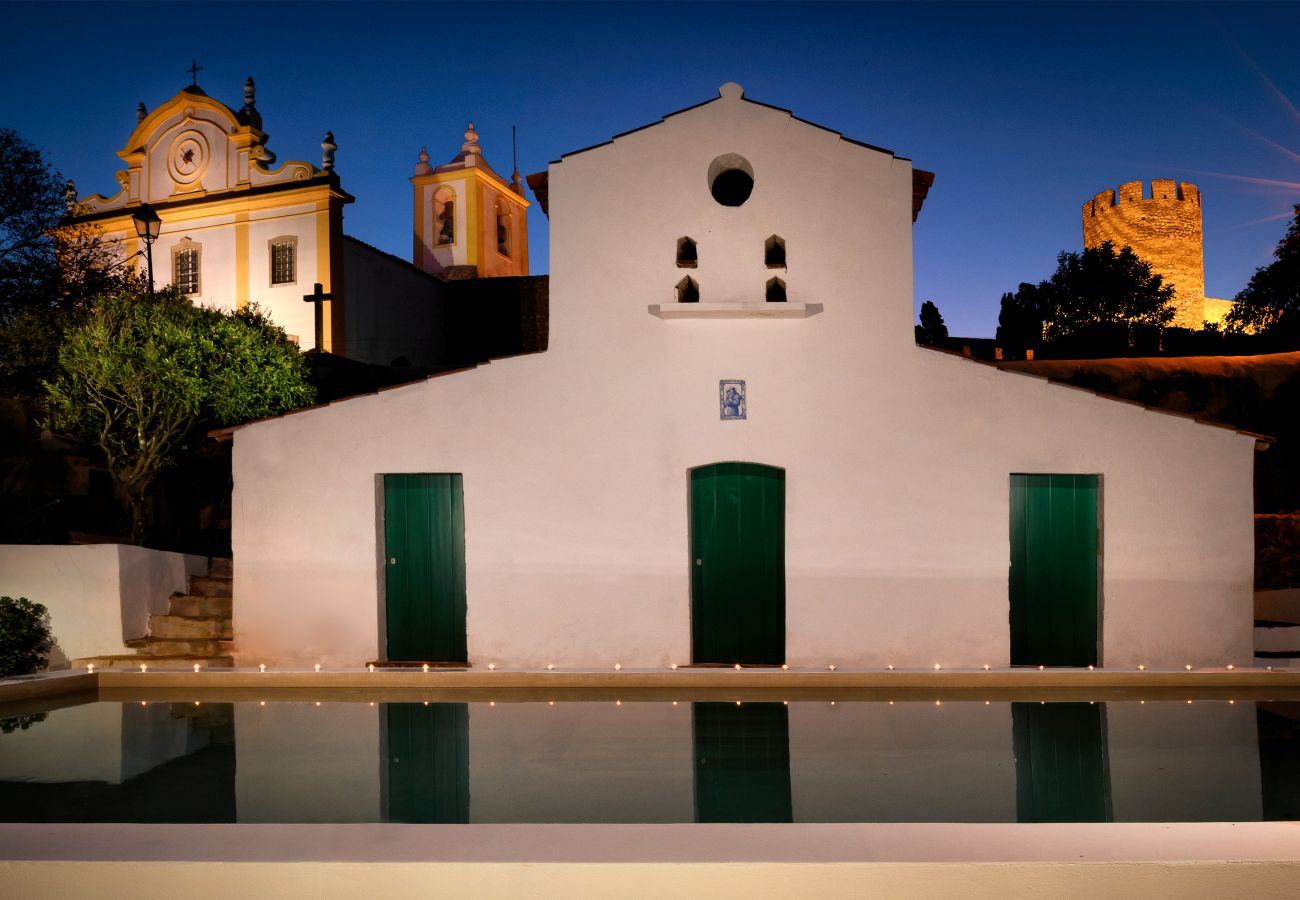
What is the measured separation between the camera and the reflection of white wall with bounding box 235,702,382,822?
5035mm

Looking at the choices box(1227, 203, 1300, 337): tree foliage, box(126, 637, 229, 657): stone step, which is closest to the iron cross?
box(126, 637, 229, 657): stone step

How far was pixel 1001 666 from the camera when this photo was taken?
907 cm

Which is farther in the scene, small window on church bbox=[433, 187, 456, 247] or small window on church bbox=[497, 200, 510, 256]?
small window on church bbox=[497, 200, 510, 256]

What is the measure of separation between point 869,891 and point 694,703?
454cm

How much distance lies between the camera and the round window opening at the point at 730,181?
32.0ft

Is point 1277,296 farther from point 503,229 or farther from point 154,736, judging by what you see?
point 154,736

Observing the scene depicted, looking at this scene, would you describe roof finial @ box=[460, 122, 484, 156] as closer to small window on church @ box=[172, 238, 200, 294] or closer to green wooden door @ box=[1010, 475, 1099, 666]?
small window on church @ box=[172, 238, 200, 294]

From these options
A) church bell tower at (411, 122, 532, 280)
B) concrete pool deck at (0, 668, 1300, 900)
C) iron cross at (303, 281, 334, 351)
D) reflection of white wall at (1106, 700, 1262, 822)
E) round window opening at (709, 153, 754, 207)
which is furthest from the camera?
church bell tower at (411, 122, 532, 280)

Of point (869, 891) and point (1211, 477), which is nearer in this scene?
point (869, 891)

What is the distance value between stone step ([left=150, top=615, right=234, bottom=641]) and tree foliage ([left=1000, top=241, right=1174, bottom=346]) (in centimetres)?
3337

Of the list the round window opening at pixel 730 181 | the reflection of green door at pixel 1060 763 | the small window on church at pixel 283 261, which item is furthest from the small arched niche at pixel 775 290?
the small window on church at pixel 283 261

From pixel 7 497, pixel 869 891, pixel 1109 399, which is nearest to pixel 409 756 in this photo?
pixel 869 891

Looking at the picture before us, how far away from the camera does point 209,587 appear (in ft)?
34.2

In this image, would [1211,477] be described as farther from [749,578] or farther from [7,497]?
[7,497]
